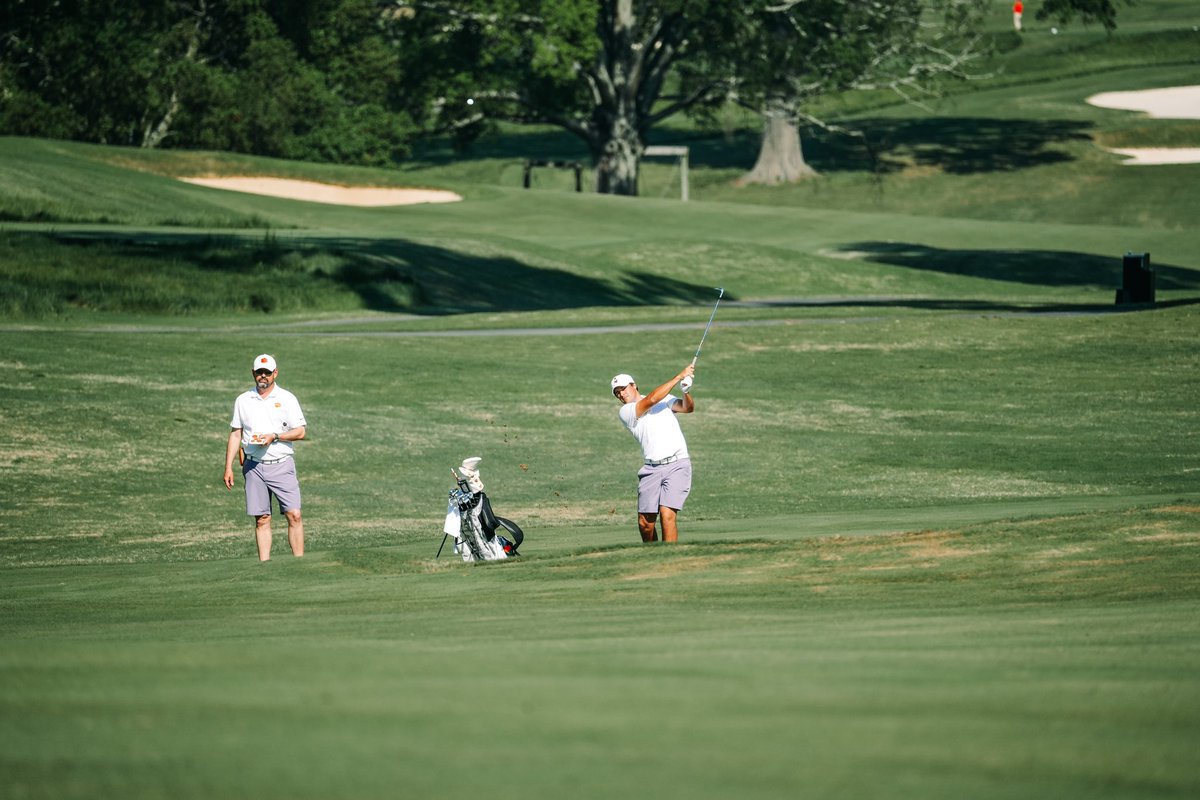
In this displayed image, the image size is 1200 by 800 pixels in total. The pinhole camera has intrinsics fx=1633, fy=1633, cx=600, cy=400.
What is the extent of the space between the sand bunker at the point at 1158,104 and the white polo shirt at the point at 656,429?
2770 inches

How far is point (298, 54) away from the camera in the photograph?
90.4 m

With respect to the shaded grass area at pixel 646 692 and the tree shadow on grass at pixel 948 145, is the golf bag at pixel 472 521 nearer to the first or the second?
the shaded grass area at pixel 646 692

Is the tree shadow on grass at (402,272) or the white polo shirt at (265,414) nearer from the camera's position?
the white polo shirt at (265,414)

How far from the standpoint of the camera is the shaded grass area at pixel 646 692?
5.45 meters

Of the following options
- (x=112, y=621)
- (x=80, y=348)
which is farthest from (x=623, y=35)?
(x=112, y=621)

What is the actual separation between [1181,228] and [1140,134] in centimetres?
1674

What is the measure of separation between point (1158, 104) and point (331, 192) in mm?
49539

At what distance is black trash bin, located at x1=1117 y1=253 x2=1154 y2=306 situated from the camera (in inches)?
1663

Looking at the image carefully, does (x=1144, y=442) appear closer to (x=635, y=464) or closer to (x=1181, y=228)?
(x=635, y=464)

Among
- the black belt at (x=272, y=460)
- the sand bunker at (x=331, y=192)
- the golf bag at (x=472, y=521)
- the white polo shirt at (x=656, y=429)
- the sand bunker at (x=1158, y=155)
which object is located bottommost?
the golf bag at (x=472, y=521)

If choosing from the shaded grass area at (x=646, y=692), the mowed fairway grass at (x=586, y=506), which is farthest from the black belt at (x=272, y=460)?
the shaded grass area at (x=646, y=692)

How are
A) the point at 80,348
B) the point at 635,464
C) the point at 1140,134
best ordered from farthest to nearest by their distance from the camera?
the point at 1140,134 < the point at 80,348 < the point at 635,464

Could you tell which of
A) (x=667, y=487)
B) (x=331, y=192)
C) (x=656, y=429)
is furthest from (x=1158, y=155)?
(x=667, y=487)

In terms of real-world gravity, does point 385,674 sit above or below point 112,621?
above
